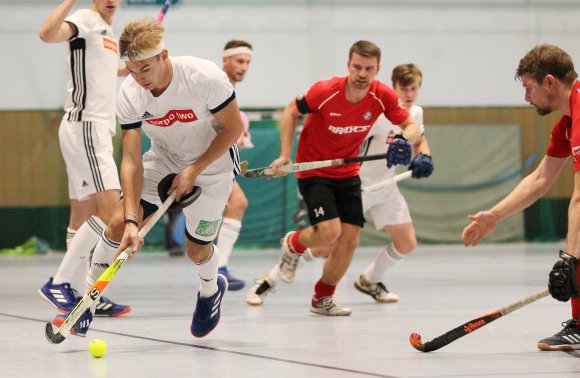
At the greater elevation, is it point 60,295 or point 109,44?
point 109,44

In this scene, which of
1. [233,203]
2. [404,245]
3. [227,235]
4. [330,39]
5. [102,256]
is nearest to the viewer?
[102,256]

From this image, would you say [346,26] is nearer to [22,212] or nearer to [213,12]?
[213,12]

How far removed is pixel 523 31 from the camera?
46.6ft

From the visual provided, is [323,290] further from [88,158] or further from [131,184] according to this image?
[131,184]

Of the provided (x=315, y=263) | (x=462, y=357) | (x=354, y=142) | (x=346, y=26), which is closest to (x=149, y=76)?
(x=462, y=357)

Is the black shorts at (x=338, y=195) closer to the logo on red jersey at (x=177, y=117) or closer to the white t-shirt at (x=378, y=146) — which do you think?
the white t-shirt at (x=378, y=146)

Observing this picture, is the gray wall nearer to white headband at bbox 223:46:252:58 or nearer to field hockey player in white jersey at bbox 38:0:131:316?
white headband at bbox 223:46:252:58

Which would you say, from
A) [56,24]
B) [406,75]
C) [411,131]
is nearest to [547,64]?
[411,131]

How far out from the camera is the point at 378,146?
22.0ft

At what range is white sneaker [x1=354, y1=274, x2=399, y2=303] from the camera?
20.4ft

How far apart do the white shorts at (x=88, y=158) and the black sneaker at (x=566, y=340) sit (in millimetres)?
2527

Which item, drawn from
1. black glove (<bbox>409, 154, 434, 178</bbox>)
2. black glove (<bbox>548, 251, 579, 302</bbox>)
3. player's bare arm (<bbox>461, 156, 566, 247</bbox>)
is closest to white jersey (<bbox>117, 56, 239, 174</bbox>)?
player's bare arm (<bbox>461, 156, 566, 247</bbox>)

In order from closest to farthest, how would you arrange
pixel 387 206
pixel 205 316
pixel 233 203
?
1. pixel 205 316
2. pixel 387 206
3. pixel 233 203

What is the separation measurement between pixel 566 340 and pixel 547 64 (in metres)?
1.05
